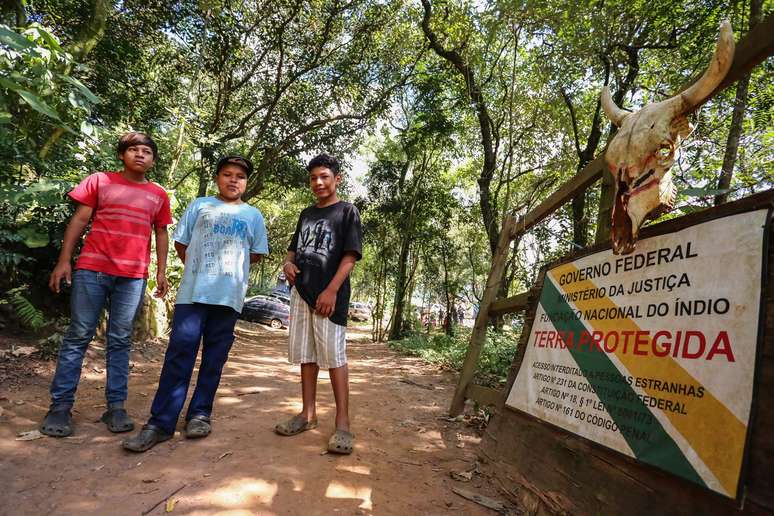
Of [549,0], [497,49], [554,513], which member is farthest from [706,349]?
[497,49]

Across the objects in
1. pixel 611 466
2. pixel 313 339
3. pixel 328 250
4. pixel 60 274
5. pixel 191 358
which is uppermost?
pixel 328 250

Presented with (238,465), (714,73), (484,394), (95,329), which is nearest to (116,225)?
(95,329)

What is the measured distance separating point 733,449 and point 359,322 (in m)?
26.7

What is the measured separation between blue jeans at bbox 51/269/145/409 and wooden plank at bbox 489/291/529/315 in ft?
9.02

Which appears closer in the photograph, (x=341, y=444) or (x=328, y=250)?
(x=341, y=444)

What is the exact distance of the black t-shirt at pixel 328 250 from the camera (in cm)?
281

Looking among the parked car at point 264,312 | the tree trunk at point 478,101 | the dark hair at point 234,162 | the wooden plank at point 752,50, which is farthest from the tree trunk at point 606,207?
the parked car at point 264,312

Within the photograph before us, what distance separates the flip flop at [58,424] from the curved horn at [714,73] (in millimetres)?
3779

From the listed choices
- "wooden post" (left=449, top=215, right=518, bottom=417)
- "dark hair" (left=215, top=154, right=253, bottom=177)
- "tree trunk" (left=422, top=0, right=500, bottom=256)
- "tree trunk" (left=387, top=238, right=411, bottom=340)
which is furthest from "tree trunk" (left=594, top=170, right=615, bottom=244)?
"tree trunk" (left=387, top=238, right=411, bottom=340)

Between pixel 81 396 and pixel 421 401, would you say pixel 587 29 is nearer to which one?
pixel 421 401

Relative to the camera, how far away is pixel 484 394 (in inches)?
116

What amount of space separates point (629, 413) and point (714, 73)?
133 centimetres

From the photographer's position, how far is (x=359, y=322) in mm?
27406

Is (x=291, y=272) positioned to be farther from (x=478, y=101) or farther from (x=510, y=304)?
(x=478, y=101)
